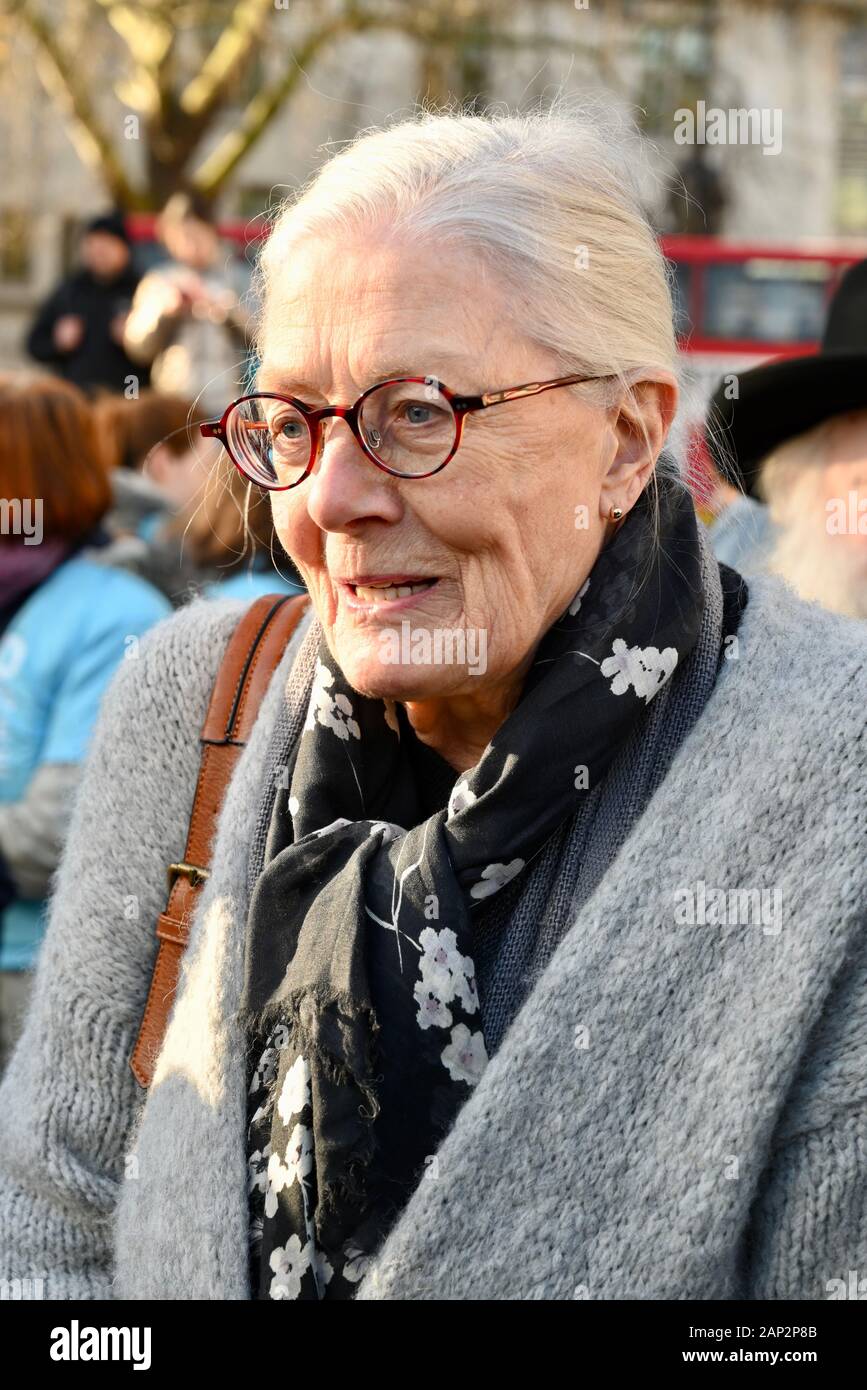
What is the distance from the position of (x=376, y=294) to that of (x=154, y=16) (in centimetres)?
1580

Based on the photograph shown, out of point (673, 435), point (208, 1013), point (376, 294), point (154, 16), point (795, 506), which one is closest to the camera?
point (376, 294)

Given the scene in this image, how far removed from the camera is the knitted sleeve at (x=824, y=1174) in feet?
6.00

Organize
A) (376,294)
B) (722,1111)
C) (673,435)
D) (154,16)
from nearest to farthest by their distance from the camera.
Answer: (722,1111) → (376,294) → (673,435) → (154,16)

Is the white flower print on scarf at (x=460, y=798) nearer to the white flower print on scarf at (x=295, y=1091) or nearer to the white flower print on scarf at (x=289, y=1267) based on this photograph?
the white flower print on scarf at (x=295, y=1091)

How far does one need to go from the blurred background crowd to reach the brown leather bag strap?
201 millimetres

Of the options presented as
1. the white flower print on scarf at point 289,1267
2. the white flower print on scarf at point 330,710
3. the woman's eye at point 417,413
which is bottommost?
the white flower print on scarf at point 289,1267

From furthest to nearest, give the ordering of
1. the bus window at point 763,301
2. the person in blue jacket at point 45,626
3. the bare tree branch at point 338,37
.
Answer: the bare tree branch at point 338,37
the bus window at point 763,301
the person in blue jacket at point 45,626

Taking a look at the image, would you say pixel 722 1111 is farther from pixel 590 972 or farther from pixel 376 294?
pixel 376 294

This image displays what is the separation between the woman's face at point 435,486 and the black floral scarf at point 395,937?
0.09m

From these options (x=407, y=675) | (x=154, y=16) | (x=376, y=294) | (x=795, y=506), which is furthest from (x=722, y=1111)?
(x=154, y=16)

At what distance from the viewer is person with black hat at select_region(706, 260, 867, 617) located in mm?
3295

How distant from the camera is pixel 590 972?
6.37 ft

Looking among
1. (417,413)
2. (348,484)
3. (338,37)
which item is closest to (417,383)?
(417,413)

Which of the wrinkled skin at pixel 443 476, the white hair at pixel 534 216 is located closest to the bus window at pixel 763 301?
the white hair at pixel 534 216
